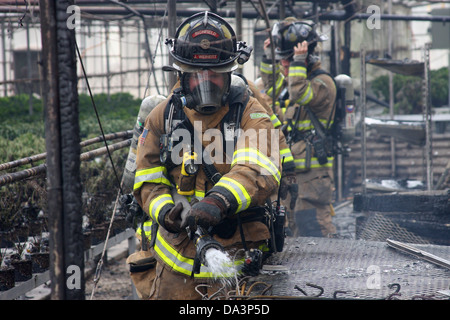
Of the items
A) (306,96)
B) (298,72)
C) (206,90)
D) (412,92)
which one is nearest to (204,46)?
(206,90)

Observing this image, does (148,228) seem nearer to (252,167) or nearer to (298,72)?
(252,167)

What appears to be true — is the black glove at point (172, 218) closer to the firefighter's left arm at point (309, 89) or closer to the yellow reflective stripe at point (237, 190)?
the yellow reflective stripe at point (237, 190)

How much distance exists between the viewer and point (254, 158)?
Answer: 3.78 meters

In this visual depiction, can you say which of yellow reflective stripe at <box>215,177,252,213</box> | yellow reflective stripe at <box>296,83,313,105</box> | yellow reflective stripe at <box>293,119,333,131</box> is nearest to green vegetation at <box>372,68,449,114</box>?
yellow reflective stripe at <box>293,119,333,131</box>

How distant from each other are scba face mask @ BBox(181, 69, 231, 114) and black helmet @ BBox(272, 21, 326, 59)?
376 centimetres

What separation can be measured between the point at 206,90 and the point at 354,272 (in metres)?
1.44

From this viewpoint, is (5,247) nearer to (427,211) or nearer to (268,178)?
(268,178)

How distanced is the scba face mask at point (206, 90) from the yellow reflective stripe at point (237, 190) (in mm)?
528

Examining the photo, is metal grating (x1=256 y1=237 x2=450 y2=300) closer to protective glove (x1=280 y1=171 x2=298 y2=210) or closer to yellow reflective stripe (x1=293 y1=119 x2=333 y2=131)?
protective glove (x1=280 y1=171 x2=298 y2=210)

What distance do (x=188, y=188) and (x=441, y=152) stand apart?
828 cm

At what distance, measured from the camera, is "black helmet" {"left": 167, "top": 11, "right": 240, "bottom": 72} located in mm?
3998

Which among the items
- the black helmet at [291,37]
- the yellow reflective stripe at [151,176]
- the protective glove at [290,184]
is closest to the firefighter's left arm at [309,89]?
the black helmet at [291,37]
